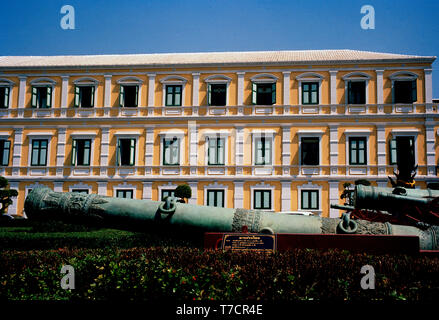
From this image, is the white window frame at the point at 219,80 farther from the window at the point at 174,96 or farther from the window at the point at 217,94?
the window at the point at 174,96

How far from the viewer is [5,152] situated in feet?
85.4

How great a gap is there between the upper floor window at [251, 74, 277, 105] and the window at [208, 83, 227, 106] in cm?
173

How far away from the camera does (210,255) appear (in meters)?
5.88

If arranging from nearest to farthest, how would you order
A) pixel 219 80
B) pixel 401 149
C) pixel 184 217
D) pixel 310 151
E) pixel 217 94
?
pixel 184 217 < pixel 401 149 < pixel 310 151 < pixel 219 80 < pixel 217 94

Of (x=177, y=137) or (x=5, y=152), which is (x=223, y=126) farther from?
(x=5, y=152)

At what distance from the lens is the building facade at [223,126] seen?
24125 millimetres

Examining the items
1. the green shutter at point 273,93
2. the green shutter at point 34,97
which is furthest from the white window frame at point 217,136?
the green shutter at point 34,97

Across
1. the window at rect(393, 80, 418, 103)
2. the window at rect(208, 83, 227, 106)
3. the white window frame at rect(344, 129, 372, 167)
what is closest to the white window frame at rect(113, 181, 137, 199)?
the window at rect(208, 83, 227, 106)

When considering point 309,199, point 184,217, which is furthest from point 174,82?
point 184,217

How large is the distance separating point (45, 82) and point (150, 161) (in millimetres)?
7988

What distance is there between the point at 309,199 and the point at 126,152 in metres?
10.6

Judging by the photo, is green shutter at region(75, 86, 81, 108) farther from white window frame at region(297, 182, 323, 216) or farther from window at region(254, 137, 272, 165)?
white window frame at region(297, 182, 323, 216)
